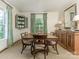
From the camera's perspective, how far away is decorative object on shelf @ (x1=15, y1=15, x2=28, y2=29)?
300 inches

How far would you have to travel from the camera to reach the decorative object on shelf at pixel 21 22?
25.0 feet

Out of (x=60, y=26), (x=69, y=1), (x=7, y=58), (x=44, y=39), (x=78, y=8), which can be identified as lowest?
(x=7, y=58)

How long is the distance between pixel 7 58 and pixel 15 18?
11.9 ft

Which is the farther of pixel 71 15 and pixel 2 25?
pixel 71 15

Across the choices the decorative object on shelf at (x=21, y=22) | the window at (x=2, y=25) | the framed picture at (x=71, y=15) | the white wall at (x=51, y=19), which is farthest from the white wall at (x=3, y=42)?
the white wall at (x=51, y=19)

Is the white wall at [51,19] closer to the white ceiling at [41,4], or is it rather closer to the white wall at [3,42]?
the white ceiling at [41,4]

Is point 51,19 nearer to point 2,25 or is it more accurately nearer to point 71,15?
point 71,15

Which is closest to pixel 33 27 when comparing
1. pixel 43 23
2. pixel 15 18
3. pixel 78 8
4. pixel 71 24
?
pixel 43 23

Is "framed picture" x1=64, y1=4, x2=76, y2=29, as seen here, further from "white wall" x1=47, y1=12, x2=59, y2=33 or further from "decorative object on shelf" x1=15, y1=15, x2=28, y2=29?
"decorative object on shelf" x1=15, y1=15, x2=28, y2=29

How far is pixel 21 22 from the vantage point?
8305mm

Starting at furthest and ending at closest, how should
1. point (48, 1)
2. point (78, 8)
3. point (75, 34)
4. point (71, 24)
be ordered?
point (48, 1) → point (71, 24) → point (78, 8) → point (75, 34)

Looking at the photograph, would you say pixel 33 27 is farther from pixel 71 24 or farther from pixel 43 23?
pixel 71 24

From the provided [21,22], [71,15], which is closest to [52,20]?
[21,22]

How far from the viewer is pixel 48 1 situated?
702 centimetres
